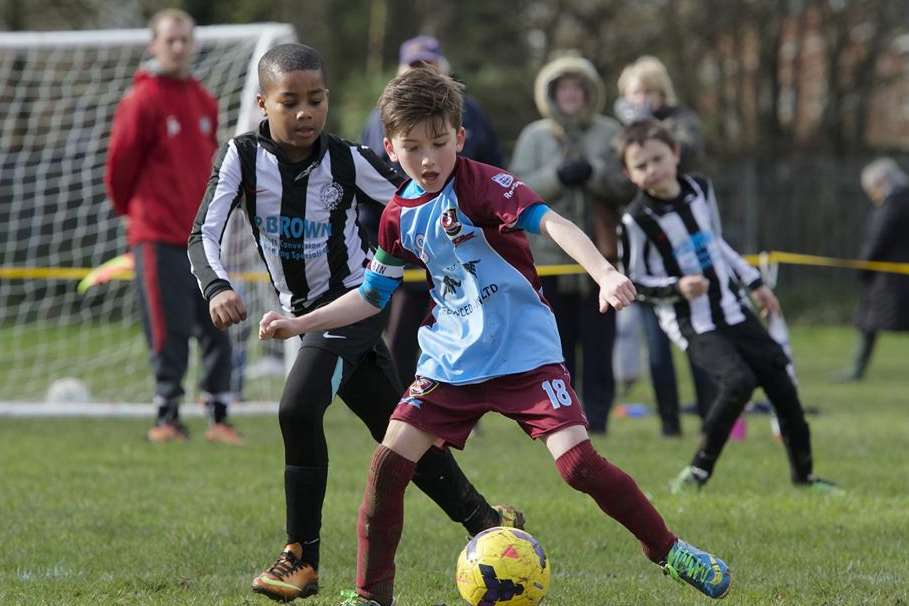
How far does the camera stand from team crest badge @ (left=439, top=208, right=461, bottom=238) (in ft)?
13.4

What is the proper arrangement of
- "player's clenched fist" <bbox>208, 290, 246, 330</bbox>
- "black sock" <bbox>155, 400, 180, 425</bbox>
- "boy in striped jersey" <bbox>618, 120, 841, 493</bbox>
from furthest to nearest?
1. "black sock" <bbox>155, 400, 180, 425</bbox>
2. "boy in striped jersey" <bbox>618, 120, 841, 493</bbox>
3. "player's clenched fist" <bbox>208, 290, 246, 330</bbox>

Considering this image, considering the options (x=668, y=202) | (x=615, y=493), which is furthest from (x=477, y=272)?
(x=668, y=202)

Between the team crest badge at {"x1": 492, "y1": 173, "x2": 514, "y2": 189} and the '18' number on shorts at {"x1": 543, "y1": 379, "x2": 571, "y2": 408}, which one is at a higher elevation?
the team crest badge at {"x1": 492, "y1": 173, "x2": 514, "y2": 189}

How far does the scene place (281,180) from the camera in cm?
468

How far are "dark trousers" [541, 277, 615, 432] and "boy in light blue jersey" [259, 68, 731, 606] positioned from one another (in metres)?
4.55

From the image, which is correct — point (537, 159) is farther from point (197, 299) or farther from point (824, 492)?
point (824, 492)

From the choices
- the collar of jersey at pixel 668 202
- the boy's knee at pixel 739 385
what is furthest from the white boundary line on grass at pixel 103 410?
the boy's knee at pixel 739 385

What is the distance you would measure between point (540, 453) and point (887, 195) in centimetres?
745

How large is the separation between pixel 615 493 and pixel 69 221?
1232cm

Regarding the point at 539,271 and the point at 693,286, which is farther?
the point at 539,271

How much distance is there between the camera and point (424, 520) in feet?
19.0

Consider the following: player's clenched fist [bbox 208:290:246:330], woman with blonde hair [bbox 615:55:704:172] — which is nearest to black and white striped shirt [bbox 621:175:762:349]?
woman with blonde hair [bbox 615:55:704:172]

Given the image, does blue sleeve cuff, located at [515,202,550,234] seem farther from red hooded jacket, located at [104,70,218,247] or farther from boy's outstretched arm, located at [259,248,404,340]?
red hooded jacket, located at [104,70,218,247]

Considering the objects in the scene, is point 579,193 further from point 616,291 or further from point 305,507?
point 616,291
